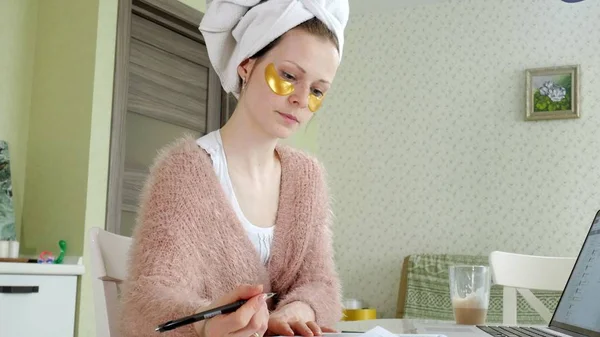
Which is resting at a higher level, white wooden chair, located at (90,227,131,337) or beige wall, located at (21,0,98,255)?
beige wall, located at (21,0,98,255)

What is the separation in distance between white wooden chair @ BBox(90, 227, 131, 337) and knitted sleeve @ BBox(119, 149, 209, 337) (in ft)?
0.78

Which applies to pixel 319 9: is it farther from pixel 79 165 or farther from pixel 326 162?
pixel 326 162

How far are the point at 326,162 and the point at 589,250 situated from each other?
3359 millimetres

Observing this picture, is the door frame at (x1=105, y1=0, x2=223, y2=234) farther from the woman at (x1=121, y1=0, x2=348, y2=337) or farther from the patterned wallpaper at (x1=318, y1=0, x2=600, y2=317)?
the woman at (x1=121, y1=0, x2=348, y2=337)

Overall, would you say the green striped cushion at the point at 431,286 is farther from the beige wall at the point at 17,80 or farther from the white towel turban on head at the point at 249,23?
the white towel turban on head at the point at 249,23

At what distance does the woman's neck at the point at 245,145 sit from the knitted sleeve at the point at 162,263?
82 millimetres

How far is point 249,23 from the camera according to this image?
0.96 m

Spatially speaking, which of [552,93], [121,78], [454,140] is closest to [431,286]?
[454,140]

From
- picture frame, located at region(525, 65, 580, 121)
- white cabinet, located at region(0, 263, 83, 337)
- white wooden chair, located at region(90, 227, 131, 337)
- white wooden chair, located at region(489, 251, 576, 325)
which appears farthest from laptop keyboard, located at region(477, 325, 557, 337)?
picture frame, located at region(525, 65, 580, 121)

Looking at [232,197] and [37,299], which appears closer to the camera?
[232,197]

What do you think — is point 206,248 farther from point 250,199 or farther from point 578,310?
point 578,310

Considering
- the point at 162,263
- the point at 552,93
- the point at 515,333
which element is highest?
the point at 552,93

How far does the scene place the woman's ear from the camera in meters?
0.96

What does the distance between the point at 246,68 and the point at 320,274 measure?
0.34 meters
